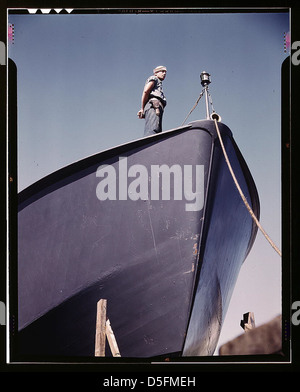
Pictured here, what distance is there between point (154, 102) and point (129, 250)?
0.92 m

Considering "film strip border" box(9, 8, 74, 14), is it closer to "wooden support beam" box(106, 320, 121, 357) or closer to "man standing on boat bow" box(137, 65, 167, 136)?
"man standing on boat bow" box(137, 65, 167, 136)

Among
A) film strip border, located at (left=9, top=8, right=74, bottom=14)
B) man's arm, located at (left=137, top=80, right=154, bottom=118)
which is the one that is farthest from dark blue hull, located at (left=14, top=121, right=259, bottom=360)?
film strip border, located at (left=9, top=8, right=74, bottom=14)

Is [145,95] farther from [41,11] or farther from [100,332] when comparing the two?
[100,332]

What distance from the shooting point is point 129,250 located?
153 inches

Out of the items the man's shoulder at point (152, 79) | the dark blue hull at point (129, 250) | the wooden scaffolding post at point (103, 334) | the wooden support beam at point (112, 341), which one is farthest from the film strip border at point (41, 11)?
the wooden support beam at point (112, 341)

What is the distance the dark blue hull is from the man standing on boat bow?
0.24 ft

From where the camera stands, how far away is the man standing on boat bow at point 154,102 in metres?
3.74

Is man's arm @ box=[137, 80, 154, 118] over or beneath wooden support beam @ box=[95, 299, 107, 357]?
over

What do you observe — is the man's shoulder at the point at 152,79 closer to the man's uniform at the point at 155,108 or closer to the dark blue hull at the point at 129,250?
the man's uniform at the point at 155,108

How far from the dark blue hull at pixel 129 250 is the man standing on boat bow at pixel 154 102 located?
0.07 m

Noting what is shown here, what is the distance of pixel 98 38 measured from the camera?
3725 millimetres

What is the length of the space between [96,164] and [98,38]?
2.46 feet

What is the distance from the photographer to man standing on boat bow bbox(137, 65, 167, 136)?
374 cm
